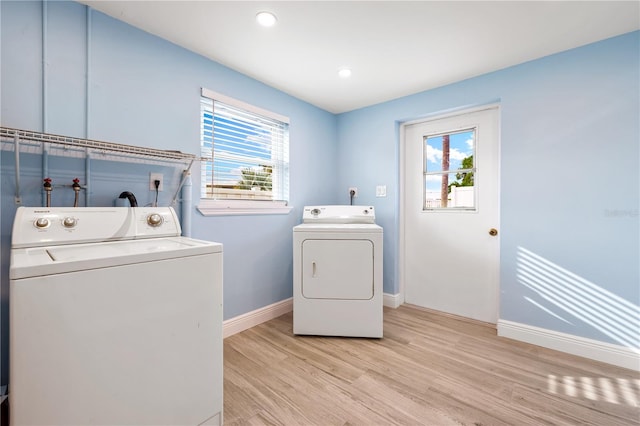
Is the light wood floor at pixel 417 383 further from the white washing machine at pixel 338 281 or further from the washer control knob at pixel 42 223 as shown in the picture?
the washer control knob at pixel 42 223

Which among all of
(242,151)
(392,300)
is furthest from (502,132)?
(242,151)

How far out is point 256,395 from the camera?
5.15 ft

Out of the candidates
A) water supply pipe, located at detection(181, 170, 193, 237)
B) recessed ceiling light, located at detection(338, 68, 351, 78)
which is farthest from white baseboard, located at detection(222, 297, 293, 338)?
recessed ceiling light, located at detection(338, 68, 351, 78)

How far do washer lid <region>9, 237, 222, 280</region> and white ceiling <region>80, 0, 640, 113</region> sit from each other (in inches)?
54.5

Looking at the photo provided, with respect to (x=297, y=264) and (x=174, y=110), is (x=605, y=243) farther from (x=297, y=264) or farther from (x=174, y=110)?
(x=174, y=110)

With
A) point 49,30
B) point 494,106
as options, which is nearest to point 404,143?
point 494,106

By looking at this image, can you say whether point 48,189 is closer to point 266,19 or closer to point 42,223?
point 42,223

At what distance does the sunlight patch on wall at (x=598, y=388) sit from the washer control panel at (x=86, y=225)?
7.98 ft

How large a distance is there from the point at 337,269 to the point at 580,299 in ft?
5.75

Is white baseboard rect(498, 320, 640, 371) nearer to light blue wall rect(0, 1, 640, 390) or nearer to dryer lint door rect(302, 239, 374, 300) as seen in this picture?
light blue wall rect(0, 1, 640, 390)

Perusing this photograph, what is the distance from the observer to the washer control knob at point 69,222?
130cm

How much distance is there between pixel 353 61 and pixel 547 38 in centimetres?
131

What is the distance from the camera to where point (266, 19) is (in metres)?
1.68

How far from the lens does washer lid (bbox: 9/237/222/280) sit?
862mm
